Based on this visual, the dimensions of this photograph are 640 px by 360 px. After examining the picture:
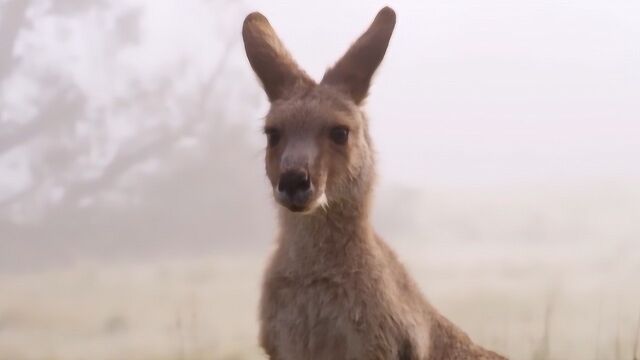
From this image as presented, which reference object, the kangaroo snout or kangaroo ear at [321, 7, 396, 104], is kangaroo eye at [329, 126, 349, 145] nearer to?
kangaroo ear at [321, 7, 396, 104]

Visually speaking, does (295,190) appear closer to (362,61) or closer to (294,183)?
(294,183)

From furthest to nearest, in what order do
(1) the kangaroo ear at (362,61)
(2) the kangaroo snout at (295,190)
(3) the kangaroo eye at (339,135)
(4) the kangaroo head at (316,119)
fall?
(1) the kangaroo ear at (362,61), (3) the kangaroo eye at (339,135), (4) the kangaroo head at (316,119), (2) the kangaroo snout at (295,190)

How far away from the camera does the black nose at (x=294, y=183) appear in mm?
6438

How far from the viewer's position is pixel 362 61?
23.9 ft

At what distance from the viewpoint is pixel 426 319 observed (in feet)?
24.2

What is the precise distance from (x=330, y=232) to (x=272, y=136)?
0.76 metres

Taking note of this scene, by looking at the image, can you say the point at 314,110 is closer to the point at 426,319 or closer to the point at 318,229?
the point at 318,229

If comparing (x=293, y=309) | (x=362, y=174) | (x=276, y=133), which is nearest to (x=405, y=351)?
(x=293, y=309)

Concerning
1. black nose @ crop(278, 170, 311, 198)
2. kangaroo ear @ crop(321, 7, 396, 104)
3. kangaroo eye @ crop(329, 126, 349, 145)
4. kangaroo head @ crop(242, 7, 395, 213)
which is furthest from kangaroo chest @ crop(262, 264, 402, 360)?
kangaroo ear @ crop(321, 7, 396, 104)

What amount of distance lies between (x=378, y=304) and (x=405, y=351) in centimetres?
38

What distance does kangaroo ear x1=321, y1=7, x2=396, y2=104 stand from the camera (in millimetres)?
7258

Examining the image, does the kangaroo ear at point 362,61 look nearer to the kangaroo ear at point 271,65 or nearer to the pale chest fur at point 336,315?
the kangaroo ear at point 271,65

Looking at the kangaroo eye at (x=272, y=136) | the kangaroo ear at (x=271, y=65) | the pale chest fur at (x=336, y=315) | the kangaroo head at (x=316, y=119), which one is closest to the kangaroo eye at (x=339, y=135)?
the kangaroo head at (x=316, y=119)

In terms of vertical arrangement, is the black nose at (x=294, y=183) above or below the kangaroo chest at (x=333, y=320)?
above
